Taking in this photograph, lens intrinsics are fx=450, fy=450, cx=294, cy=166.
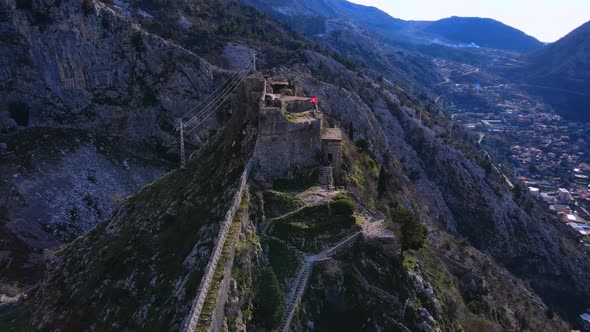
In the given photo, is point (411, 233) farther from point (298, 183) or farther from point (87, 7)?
point (87, 7)

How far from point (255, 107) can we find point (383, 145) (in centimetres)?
6454

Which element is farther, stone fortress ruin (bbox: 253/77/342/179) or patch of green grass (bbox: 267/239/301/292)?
stone fortress ruin (bbox: 253/77/342/179)

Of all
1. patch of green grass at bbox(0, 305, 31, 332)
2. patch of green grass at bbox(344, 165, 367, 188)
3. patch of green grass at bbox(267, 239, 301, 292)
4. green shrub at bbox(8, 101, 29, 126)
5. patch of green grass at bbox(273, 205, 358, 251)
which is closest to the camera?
patch of green grass at bbox(267, 239, 301, 292)

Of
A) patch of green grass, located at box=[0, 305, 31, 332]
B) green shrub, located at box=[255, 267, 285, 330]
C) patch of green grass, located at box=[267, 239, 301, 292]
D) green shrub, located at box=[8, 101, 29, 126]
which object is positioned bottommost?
patch of green grass, located at box=[0, 305, 31, 332]

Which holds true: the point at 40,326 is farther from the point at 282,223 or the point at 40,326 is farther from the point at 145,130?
the point at 145,130

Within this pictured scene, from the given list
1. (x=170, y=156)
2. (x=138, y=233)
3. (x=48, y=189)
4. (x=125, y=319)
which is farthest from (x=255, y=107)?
(x=170, y=156)

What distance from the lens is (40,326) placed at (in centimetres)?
4022

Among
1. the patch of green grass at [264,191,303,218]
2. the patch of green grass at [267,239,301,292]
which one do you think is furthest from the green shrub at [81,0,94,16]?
the patch of green grass at [267,239,301,292]

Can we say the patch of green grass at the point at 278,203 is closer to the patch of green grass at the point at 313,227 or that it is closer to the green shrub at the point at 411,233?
the patch of green grass at the point at 313,227

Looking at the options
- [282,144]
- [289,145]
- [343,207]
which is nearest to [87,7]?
[282,144]

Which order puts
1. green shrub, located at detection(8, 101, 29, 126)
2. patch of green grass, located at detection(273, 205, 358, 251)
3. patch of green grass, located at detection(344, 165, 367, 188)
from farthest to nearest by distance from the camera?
green shrub, located at detection(8, 101, 29, 126) → patch of green grass, located at detection(344, 165, 367, 188) → patch of green grass, located at detection(273, 205, 358, 251)

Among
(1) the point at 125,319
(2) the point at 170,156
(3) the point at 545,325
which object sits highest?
(1) the point at 125,319

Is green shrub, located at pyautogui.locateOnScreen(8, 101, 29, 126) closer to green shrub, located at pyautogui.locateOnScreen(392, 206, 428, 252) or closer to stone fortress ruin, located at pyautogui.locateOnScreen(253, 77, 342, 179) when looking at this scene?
stone fortress ruin, located at pyautogui.locateOnScreen(253, 77, 342, 179)

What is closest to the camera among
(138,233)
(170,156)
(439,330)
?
(439,330)
